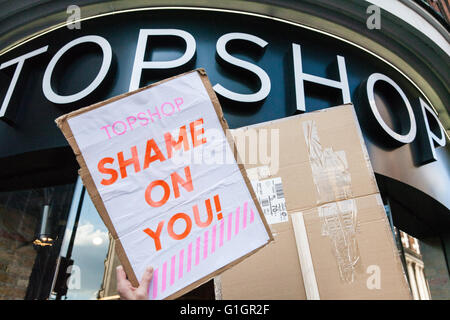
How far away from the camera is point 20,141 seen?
3.12 metres

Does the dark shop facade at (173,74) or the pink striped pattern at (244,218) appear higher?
the dark shop facade at (173,74)

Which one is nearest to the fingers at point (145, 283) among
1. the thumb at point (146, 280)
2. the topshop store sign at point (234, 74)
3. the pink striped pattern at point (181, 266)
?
the thumb at point (146, 280)

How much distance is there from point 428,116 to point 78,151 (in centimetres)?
449

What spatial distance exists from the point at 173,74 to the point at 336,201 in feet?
7.31

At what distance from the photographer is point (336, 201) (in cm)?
151

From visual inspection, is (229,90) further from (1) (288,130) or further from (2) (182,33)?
(1) (288,130)

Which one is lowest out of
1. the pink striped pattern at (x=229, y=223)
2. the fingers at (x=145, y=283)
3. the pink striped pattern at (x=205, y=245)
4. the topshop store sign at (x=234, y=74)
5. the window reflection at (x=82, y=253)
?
the fingers at (x=145, y=283)

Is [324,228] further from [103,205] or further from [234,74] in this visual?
[234,74]

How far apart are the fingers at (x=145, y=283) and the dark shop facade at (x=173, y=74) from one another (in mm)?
1789

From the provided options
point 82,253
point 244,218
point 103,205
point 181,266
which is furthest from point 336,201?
point 82,253

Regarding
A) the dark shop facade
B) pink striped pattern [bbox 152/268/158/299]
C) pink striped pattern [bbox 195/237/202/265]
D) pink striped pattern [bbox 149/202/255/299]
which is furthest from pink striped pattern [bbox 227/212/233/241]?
the dark shop facade

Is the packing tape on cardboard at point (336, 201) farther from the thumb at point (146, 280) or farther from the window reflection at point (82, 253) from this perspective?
the window reflection at point (82, 253)

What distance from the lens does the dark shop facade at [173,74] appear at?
10.3 ft
